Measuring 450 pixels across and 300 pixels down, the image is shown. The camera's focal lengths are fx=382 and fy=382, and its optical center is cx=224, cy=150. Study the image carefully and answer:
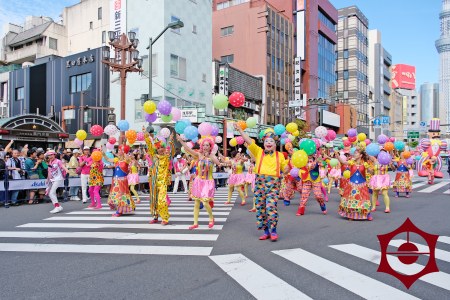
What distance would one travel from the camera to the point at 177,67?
28.8m

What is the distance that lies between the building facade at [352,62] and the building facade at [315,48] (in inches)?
393

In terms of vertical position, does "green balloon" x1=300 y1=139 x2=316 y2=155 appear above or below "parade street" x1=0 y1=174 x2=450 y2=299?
above

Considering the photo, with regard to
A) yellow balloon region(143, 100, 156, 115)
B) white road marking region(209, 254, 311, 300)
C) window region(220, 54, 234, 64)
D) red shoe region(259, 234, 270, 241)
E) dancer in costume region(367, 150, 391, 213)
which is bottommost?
white road marking region(209, 254, 311, 300)

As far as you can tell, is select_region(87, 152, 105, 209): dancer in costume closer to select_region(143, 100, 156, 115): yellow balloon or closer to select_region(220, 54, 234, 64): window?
select_region(143, 100, 156, 115): yellow balloon

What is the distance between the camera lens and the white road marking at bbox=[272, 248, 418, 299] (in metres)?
4.23

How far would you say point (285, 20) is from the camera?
44.5 metres

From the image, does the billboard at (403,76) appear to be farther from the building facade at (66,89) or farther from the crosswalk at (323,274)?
the crosswalk at (323,274)

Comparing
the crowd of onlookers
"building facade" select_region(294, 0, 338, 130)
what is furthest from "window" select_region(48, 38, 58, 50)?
the crowd of onlookers

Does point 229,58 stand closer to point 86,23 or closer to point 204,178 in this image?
point 86,23

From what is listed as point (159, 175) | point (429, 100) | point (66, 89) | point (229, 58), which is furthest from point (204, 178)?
point (429, 100)

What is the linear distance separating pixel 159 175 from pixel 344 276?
183 inches

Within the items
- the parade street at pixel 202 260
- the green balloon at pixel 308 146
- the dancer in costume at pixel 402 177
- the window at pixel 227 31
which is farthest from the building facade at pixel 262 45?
the parade street at pixel 202 260

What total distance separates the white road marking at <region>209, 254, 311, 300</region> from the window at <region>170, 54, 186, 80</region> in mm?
24043

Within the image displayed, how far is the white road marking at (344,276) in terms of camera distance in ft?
13.9
